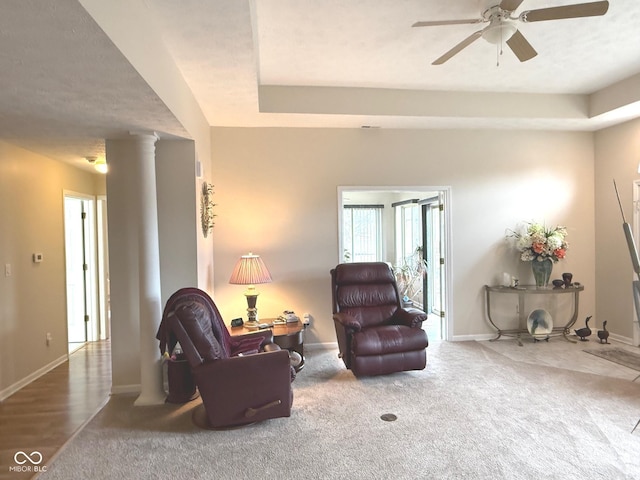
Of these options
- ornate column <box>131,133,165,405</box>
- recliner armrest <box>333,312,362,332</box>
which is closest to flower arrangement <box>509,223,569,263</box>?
recliner armrest <box>333,312,362,332</box>

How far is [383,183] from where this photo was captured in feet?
15.4

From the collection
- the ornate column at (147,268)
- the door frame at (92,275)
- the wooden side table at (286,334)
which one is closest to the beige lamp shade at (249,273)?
the wooden side table at (286,334)

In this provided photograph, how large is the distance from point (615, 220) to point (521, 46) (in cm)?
320

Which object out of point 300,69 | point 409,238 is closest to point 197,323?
point 300,69

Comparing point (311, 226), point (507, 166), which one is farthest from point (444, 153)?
point (311, 226)

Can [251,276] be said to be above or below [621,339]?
above

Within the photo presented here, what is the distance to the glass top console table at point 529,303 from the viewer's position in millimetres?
4613

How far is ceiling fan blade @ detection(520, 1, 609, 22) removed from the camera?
2193mm

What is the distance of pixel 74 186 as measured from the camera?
4.61m

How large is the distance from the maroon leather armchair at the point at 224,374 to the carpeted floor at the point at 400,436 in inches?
5.0

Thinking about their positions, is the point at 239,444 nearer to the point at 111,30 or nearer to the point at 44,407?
the point at 44,407

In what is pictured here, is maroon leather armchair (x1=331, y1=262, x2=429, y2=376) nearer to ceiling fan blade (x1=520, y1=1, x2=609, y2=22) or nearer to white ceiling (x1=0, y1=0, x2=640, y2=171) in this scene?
white ceiling (x1=0, y1=0, x2=640, y2=171)

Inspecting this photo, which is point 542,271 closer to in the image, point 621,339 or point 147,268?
point 621,339

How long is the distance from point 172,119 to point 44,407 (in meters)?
2.60
